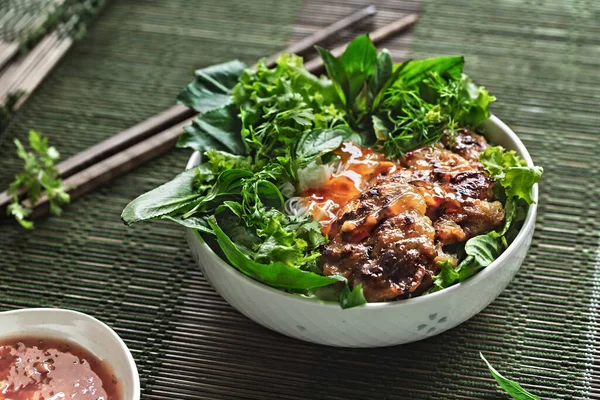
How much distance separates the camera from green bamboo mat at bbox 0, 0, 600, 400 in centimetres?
262

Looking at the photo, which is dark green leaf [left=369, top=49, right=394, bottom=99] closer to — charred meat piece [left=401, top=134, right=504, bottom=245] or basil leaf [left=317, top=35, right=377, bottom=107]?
basil leaf [left=317, top=35, right=377, bottom=107]

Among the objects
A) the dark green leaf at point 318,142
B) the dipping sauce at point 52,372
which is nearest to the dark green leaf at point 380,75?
the dark green leaf at point 318,142

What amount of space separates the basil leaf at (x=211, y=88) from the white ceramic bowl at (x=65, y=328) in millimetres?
988

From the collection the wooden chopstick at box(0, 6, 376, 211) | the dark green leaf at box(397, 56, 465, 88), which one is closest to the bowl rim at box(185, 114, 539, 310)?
the dark green leaf at box(397, 56, 465, 88)

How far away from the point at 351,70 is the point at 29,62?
180 cm

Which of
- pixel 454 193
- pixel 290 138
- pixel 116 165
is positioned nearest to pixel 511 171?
pixel 454 193

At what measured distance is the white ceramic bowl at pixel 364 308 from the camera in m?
2.33

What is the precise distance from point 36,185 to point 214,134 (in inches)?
34.6

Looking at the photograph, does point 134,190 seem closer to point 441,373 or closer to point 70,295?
point 70,295

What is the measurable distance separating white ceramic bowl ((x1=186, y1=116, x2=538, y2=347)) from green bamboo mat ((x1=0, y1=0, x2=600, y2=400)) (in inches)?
8.0

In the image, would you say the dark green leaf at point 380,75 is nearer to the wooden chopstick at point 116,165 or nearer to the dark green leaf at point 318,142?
the dark green leaf at point 318,142

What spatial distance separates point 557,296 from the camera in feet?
9.46

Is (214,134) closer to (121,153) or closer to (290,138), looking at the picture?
(290,138)

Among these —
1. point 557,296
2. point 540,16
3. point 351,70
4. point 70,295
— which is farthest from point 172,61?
point 557,296
